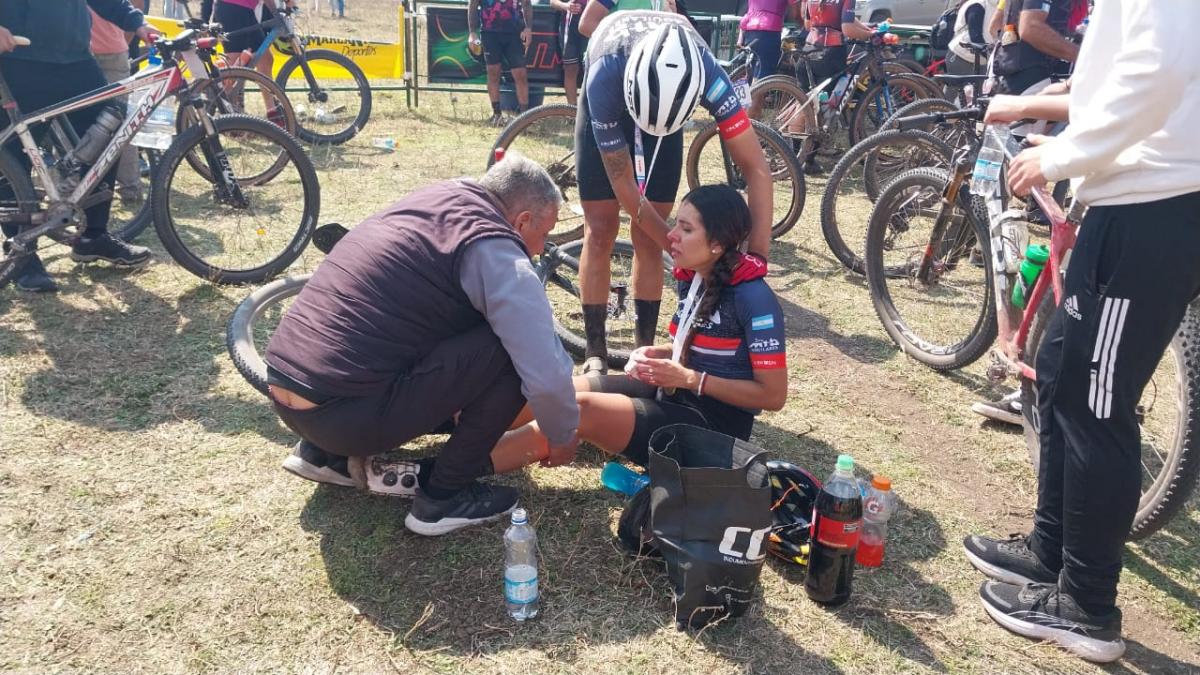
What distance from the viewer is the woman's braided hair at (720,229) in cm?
293

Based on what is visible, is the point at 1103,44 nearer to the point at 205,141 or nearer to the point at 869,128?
the point at 205,141

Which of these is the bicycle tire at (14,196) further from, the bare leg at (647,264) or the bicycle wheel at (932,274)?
the bicycle wheel at (932,274)

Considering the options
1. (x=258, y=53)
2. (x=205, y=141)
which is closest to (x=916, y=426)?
(x=205, y=141)

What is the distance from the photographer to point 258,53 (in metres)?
8.59

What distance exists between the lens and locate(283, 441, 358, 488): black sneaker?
10.0 feet

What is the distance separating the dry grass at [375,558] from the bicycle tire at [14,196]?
1.50 feet

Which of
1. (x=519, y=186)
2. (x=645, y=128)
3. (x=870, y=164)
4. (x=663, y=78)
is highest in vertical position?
(x=663, y=78)

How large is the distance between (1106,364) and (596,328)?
2225 millimetres

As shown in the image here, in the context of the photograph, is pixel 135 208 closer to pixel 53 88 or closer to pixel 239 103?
pixel 53 88

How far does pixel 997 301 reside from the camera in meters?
3.87

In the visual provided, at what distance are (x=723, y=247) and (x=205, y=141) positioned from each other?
3436 millimetres

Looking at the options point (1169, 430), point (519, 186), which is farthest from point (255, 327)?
point (1169, 430)

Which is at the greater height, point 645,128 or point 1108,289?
point 645,128

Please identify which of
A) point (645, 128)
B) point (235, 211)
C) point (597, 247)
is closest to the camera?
point (645, 128)
